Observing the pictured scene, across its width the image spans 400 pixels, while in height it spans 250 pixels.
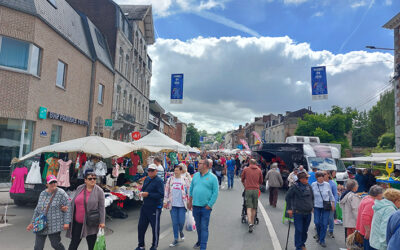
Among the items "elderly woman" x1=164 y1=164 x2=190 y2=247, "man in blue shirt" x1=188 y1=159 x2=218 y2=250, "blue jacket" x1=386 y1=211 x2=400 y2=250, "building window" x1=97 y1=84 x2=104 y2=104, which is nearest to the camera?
"blue jacket" x1=386 y1=211 x2=400 y2=250

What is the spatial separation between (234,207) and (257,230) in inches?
126

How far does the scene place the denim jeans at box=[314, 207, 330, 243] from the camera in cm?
639

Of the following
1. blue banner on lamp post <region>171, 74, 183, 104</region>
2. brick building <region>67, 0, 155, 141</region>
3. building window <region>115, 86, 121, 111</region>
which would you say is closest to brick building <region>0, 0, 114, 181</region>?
brick building <region>67, 0, 155, 141</region>

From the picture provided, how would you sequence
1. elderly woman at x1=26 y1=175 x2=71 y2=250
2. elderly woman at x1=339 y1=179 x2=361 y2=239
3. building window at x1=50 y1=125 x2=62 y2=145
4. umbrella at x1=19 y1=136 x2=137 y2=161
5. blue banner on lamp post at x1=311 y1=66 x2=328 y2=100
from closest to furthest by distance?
elderly woman at x1=26 y1=175 x2=71 y2=250 < elderly woman at x1=339 y1=179 x2=361 y2=239 < umbrella at x1=19 y1=136 x2=137 y2=161 < blue banner on lamp post at x1=311 y1=66 x2=328 y2=100 < building window at x1=50 y1=125 x2=62 y2=145

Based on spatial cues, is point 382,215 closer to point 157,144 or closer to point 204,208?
point 204,208

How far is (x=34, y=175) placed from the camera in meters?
8.91

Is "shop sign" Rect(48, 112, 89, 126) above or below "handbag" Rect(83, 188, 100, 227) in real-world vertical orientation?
above

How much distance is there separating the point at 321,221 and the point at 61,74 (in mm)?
16303

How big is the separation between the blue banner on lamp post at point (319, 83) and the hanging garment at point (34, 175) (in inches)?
491

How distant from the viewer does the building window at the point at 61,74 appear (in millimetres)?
16717

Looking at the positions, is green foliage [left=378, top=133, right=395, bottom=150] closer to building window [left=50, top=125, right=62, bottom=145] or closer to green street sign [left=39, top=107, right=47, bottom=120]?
building window [left=50, top=125, right=62, bottom=145]

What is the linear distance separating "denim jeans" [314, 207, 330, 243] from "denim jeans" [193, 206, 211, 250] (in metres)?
2.79

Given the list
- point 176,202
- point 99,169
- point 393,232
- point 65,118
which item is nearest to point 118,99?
point 65,118

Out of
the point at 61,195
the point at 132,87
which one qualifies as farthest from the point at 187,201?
the point at 132,87
